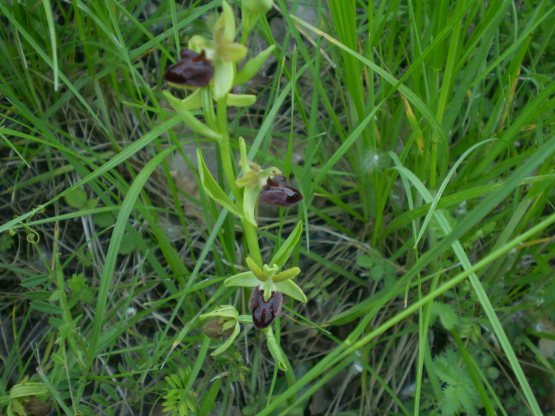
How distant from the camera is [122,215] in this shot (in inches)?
54.6

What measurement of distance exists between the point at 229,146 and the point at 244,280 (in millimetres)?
327

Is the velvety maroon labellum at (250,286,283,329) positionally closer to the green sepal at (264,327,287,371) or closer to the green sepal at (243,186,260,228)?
the green sepal at (264,327,287,371)

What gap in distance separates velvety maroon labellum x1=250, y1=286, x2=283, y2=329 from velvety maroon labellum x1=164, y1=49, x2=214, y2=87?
514 mm

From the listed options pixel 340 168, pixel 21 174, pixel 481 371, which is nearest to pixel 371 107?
pixel 340 168

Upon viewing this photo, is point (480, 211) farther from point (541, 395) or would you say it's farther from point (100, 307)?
point (541, 395)

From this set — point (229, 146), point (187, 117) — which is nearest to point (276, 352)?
point (229, 146)

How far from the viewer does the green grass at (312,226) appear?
1597 millimetres

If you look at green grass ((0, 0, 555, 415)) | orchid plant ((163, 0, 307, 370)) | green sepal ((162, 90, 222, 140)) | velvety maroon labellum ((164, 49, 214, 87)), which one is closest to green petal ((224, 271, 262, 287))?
orchid plant ((163, 0, 307, 370))

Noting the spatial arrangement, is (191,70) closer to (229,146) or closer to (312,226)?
(229,146)

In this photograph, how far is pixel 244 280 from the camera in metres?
1.46

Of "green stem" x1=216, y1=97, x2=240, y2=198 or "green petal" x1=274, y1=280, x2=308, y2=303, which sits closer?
"green stem" x1=216, y1=97, x2=240, y2=198

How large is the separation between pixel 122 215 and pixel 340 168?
913 millimetres

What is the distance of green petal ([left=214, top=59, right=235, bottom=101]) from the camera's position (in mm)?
1167

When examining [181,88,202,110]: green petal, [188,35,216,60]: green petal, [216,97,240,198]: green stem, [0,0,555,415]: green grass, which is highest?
[188,35,216,60]: green petal
